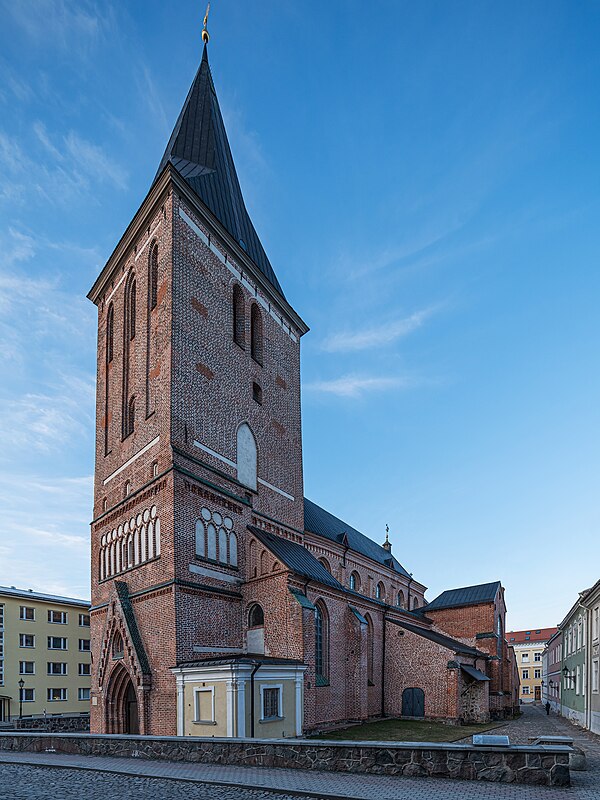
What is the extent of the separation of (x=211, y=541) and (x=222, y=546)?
738mm

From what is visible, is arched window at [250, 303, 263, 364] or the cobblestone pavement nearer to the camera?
the cobblestone pavement

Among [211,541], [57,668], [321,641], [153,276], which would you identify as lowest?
[57,668]

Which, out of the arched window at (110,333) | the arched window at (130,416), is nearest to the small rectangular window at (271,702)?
the arched window at (130,416)

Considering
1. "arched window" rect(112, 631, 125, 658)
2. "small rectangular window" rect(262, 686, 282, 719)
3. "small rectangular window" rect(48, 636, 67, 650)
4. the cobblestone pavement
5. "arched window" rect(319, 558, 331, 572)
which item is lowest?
"small rectangular window" rect(48, 636, 67, 650)

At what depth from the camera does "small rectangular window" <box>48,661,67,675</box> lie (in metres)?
44.7

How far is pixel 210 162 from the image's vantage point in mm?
30219

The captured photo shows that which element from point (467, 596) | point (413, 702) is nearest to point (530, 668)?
point (467, 596)

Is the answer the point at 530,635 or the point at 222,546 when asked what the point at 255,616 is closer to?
the point at 222,546

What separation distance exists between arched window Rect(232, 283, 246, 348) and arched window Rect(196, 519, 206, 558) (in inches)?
340

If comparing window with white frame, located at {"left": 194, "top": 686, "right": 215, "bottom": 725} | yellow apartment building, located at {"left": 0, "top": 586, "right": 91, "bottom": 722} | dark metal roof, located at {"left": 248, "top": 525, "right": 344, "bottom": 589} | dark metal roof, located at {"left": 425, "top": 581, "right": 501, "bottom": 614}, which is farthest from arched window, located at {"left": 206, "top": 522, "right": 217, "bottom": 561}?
Answer: dark metal roof, located at {"left": 425, "top": 581, "right": 501, "bottom": 614}

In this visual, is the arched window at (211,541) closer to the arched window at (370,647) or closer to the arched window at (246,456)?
the arched window at (246,456)

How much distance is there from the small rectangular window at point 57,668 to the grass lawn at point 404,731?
2530cm

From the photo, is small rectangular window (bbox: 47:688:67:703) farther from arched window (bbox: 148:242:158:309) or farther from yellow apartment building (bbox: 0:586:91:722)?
arched window (bbox: 148:242:158:309)

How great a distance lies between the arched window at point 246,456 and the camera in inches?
1050
